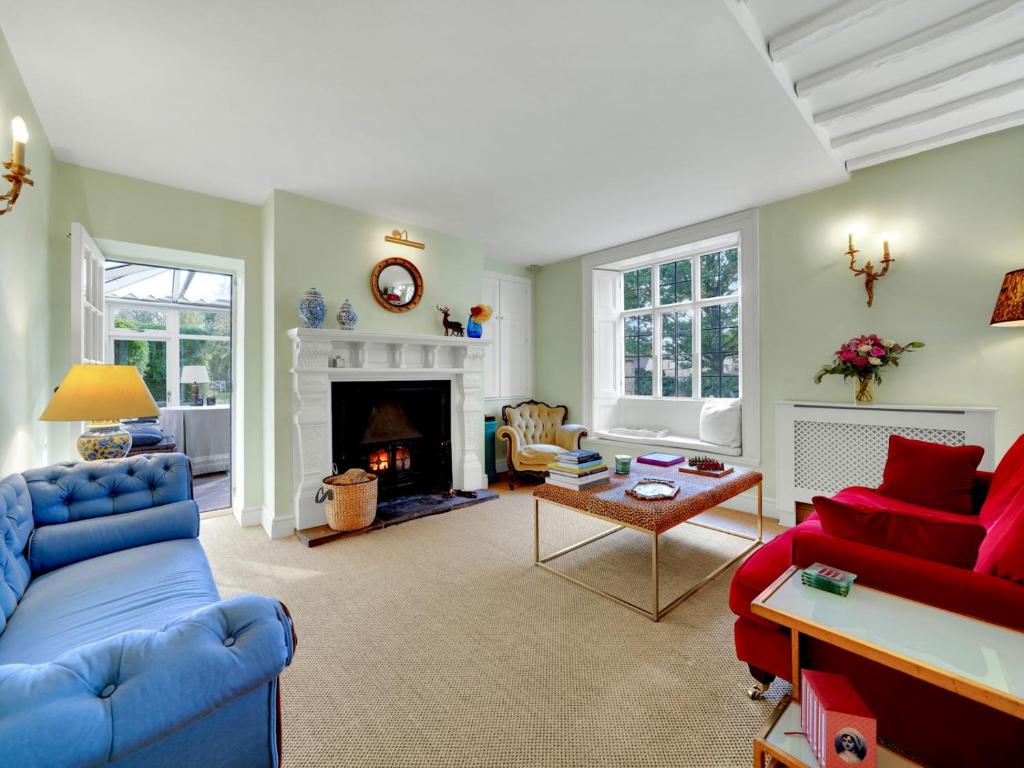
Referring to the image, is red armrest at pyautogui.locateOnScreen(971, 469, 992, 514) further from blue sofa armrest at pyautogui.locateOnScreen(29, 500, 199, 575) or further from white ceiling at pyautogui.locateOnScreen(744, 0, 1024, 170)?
blue sofa armrest at pyautogui.locateOnScreen(29, 500, 199, 575)

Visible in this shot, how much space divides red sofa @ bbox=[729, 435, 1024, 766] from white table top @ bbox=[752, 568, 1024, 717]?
5 centimetres

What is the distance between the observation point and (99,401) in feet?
6.86

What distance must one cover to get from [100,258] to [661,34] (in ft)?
12.2

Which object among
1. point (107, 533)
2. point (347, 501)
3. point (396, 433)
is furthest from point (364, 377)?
point (107, 533)

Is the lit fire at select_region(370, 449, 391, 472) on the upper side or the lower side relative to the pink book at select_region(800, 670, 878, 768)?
upper

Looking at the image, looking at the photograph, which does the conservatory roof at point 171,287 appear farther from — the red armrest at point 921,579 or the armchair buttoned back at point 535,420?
the red armrest at point 921,579

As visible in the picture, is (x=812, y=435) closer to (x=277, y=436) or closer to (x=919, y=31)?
(x=919, y=31)

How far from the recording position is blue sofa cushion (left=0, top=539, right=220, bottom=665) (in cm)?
126

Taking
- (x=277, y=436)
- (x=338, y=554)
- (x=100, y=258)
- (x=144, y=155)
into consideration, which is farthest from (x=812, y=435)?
(x=100, y=258)

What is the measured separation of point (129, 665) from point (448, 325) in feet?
11.7

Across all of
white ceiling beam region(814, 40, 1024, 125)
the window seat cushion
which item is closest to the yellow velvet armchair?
the window seat cushion

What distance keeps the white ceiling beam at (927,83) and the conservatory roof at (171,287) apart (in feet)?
19.9

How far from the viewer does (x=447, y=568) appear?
2.72 metres

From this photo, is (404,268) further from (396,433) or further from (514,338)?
(514,338)
